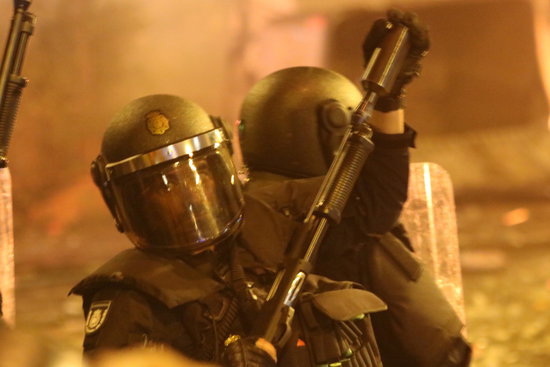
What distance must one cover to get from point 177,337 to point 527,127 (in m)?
8.55

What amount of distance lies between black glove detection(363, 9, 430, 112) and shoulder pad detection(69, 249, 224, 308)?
0.73m

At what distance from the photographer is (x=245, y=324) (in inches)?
90.2

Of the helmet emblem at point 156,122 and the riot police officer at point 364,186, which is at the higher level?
the helmet emblem at point 156,122

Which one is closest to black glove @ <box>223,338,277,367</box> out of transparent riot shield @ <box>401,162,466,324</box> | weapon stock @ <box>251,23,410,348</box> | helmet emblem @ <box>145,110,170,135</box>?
weapon stock @ <box>251,23,410,348</box>

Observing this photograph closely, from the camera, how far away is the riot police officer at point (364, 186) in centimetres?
261

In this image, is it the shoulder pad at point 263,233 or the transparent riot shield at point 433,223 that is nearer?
the shoulder pad at point 263,233

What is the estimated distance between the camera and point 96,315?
87.8 inches

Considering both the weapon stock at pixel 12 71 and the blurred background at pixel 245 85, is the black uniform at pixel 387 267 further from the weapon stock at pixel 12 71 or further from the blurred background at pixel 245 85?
the blurred background at pixel 245 85

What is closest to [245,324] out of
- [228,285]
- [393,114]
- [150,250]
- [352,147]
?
[228,285]

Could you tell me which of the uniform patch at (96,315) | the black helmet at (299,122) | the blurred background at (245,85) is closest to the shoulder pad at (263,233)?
the black helmet at (299,122)

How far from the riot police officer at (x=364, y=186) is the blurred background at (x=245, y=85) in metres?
5.79

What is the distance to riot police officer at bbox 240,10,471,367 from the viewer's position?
8.57 ft

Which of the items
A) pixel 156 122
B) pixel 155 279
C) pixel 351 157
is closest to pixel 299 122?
pixel 351 157

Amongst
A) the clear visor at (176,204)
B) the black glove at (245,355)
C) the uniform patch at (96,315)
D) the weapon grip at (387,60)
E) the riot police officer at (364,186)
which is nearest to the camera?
the black glove at (245,355)
